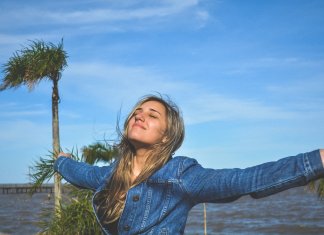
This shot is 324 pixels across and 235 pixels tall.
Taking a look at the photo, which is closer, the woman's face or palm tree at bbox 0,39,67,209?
the woman's face

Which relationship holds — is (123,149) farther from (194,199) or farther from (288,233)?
(288,233)

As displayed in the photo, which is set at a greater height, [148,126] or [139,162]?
[148,126]

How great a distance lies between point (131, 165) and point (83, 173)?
16.3 inches

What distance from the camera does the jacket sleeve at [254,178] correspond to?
1715 millimetres

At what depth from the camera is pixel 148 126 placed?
92.9 inches

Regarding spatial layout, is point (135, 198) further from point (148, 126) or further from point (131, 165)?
point (148, 126)

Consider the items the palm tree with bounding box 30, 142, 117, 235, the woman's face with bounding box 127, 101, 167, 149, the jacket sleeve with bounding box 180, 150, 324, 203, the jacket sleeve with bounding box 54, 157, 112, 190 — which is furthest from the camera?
the palm tree with bounding box 30, 142, 117, 235

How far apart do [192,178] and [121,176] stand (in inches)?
19.5

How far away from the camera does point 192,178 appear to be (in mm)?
2016

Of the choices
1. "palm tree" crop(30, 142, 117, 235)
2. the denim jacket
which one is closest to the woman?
the denim jacket

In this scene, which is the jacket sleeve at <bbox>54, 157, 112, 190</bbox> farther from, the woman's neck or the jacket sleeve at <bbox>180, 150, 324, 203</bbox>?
the jacket sleeve at <bbox>180, 150, 324, 203</bbox>

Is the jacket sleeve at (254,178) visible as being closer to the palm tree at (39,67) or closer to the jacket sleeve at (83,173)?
the jacket sleeve at (83,173)

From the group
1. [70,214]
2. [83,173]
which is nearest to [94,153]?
[70,214]

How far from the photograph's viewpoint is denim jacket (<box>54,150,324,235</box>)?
175 cm
